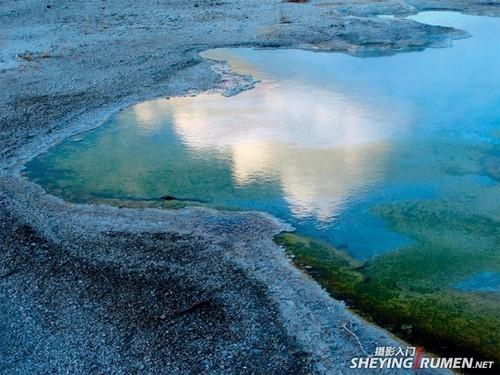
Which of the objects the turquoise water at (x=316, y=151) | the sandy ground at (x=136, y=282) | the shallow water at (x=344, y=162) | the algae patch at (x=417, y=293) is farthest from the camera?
the turquoise water at (x=316, y=151)

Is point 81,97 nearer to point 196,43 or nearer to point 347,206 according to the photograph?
point 196,43

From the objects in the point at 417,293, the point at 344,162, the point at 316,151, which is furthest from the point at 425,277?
the point at 316,151

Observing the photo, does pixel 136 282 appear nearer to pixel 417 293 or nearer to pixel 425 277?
pixel 417 293

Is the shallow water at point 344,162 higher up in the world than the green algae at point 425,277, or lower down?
higher up

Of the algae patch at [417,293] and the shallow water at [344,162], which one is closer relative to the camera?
the algae patch at [417,293]

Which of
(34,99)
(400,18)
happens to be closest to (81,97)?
(34,99)

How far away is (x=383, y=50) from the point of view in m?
9.67

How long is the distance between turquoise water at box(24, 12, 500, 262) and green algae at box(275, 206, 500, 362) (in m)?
0.14

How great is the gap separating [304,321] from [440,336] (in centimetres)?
83

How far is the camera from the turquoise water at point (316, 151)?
5.30 metres

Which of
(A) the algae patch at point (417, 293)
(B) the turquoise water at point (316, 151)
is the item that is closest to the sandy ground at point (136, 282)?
(A) the algae patch at point (417, 293)

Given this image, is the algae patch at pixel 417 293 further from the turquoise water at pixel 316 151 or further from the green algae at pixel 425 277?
the turquoise water at pixel 316 151

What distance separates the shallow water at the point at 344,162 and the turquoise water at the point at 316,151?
0.7 inches

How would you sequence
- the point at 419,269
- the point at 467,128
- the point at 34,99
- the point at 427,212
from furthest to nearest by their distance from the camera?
the point at 34,99
the point at 467,128
the point at 427,212
the point at 419,269
